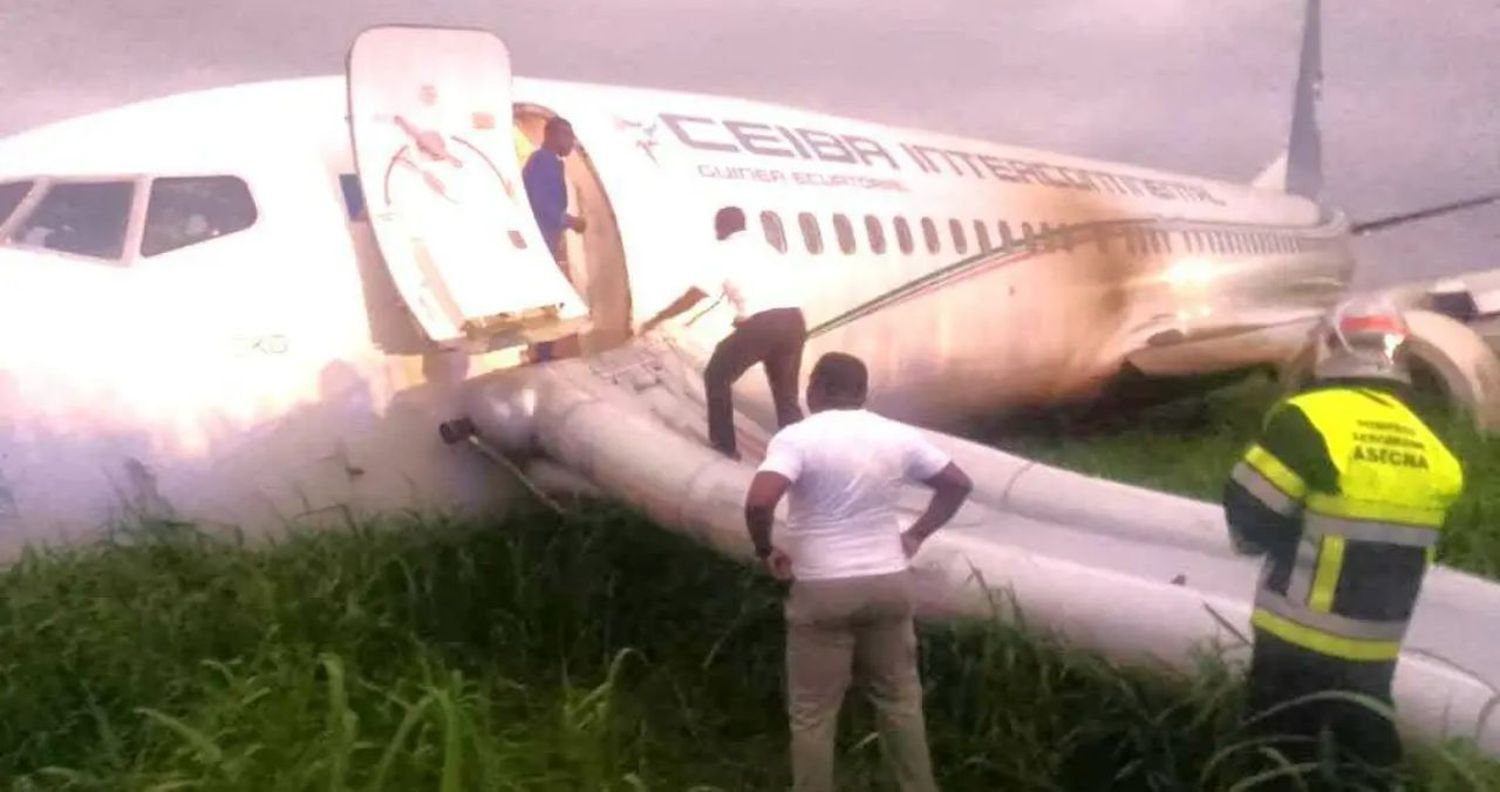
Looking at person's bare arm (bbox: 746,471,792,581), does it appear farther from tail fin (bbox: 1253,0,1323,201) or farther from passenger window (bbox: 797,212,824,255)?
tail fin (bbox: 1253,0,1323,201)

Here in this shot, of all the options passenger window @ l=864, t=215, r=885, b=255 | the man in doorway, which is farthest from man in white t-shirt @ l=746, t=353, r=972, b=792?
passenger window @ l=864, t=215, r=885, b=255

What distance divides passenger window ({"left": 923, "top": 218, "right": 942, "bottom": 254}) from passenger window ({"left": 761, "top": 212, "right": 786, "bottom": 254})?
1.75m

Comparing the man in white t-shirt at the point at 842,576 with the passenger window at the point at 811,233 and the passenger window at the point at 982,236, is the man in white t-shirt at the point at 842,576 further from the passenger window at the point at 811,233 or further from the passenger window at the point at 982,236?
the passenger window at the point at 982,236

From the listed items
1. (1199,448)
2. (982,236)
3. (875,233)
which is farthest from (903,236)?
(1199,448)

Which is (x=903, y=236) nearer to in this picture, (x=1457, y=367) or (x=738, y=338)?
(x=738, y=338)

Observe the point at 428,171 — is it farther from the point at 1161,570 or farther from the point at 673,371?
the point at 1161,570

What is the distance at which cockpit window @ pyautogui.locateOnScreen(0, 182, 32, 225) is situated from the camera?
605cm

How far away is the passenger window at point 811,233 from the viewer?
29.2ft

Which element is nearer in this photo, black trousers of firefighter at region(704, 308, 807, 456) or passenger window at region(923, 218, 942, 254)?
black trousers of firefighter at region(704, 308, 807, 456)

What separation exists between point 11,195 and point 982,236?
265 inches

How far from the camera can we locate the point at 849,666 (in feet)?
12.8

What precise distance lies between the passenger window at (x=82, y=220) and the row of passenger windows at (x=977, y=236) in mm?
3547

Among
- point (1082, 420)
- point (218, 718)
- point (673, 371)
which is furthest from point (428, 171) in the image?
point (1082, 420)

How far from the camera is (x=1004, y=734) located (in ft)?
15.3
